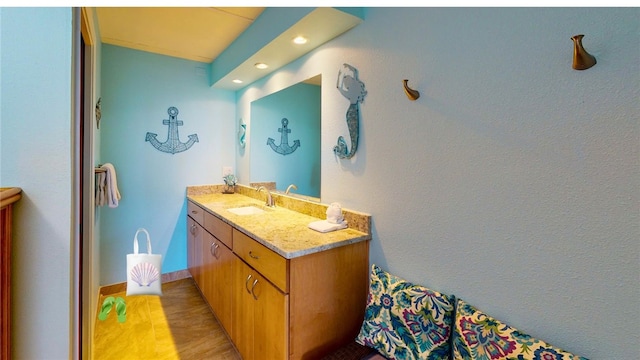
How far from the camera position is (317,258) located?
144cm

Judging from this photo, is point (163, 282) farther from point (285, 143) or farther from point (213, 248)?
point (285, 143)

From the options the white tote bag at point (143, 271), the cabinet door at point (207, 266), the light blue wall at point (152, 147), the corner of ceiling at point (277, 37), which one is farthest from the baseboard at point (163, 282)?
the white tote bag at point (143, 271)

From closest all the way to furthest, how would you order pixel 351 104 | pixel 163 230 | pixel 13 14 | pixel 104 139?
pixel 13 14
pixel 351 104
pixel 104 139
pixel 163 230

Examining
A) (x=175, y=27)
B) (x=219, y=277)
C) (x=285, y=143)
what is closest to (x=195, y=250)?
(x=219, y=277)

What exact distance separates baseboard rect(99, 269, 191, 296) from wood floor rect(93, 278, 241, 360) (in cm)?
29

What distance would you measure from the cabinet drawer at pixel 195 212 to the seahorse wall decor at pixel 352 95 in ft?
5.01

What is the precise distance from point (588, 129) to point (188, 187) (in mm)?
3124

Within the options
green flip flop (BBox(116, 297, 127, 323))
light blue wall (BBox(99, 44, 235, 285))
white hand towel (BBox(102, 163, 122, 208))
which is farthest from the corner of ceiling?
green flip flop (BBox(116, 297, 127, 323))

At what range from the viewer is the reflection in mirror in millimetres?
2195

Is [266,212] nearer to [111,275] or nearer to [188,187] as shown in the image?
[188,187]

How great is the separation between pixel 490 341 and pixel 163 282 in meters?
2.97

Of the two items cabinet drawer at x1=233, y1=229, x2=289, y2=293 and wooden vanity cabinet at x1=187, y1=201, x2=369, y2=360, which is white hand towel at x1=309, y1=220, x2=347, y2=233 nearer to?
wooden vanity cabinet at x1=187, y1=201, x2=369, y2=360

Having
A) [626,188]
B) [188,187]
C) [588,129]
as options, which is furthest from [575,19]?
[188,187]

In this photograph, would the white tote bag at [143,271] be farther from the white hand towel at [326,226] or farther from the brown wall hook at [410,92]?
the brown wall hook at [410,92]
